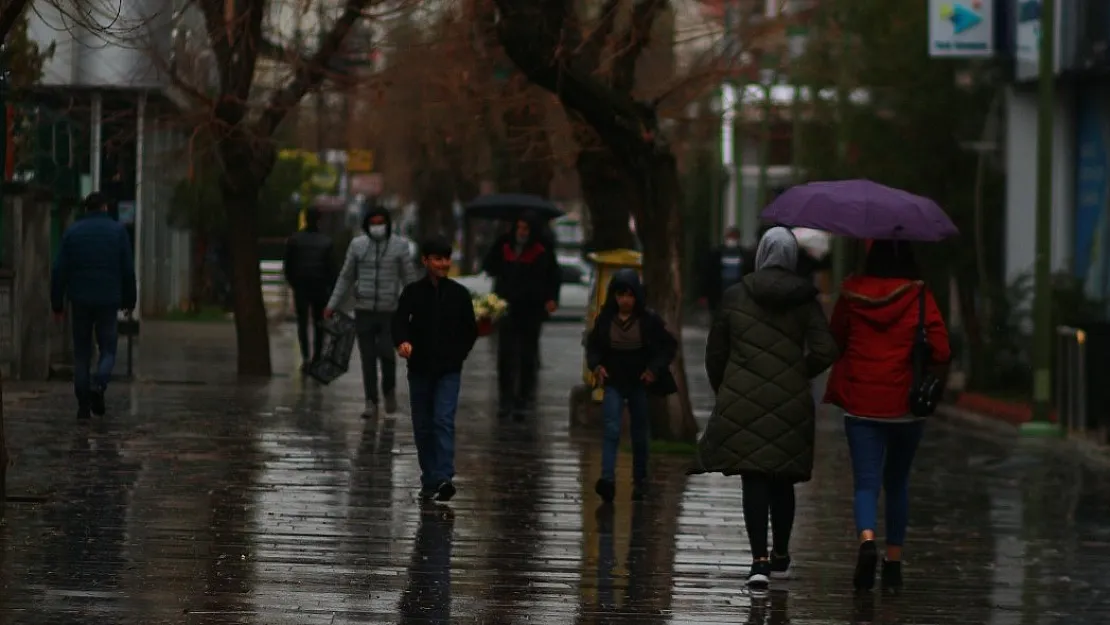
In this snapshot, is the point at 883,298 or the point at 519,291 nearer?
the point at 883,298

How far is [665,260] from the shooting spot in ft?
57.4

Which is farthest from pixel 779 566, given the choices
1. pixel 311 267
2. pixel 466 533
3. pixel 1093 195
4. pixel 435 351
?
pixel 1093 195

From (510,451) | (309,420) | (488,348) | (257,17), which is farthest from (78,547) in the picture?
(488,348)

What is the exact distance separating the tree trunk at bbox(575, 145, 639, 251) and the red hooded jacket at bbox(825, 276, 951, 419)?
10980 mm

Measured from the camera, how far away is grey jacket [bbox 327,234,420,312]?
19.1 metres

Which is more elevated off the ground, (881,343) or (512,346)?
(881,343)

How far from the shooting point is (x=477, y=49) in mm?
22156

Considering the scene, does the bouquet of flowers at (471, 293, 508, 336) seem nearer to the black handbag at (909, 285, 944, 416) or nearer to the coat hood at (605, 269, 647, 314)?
the coat hood at (605, 269, 647, 314)

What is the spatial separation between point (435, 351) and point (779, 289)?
3.48m

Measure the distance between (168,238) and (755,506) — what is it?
3233 centimetres

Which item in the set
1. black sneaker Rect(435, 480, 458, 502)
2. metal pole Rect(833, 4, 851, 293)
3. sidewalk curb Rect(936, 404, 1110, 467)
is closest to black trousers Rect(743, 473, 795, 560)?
black sneaker Rect(435, 480, 458, 502)

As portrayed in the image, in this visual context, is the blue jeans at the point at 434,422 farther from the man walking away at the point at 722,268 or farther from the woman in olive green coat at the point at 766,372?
the man walking away at the point at 722,268

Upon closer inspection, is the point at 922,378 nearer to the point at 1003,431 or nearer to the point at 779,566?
the point at 779,566

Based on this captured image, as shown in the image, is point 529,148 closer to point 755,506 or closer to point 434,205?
point 755,506
